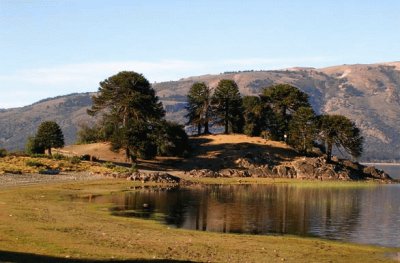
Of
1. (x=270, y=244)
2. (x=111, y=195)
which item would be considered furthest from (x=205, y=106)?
(x=270, y=244)

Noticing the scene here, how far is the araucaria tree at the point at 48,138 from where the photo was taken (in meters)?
137

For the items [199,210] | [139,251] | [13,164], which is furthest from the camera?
[13,164]

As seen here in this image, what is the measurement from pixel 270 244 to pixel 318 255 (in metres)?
4.63

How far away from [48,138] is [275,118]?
59827mm

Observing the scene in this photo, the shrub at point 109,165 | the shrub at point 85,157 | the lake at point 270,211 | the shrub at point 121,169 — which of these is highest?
the shrub at point 85,157

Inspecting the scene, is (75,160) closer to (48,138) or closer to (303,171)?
(48,138)

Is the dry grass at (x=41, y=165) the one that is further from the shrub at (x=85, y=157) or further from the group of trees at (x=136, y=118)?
the group of trees at (x=136, y=118)

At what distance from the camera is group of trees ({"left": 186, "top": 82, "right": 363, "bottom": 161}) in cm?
15662

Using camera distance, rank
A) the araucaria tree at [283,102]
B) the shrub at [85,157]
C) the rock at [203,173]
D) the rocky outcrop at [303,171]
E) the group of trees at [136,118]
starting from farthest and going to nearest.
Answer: the araucaria tree at [283,102] → the rocky outcrop at [303,171] → the group of trees at [136,118] → the rock at [203,173] → the shrub at [85,157]

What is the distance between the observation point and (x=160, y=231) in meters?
48.5

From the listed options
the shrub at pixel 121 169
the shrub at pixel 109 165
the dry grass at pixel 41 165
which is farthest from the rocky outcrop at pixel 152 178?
the shrub at pixel 109 165

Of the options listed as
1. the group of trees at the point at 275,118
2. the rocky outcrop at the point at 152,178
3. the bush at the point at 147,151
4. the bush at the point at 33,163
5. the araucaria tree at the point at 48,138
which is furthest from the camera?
the group of trees at the point at 275,118

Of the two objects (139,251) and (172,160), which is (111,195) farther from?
(172,160)

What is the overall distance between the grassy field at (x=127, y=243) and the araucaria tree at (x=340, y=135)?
348 ft
